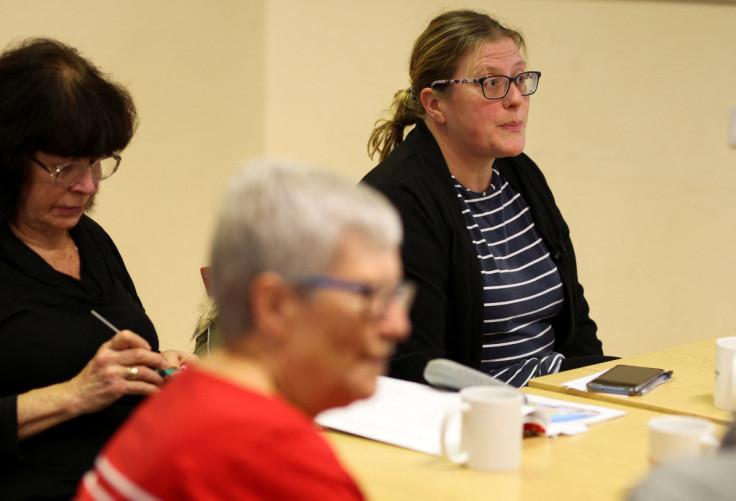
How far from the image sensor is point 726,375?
1506mm

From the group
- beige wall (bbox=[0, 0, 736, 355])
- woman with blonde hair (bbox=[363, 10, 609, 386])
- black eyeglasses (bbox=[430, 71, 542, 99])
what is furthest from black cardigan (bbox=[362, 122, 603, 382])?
beige wall (bbox=[0, 0, 736, 355])

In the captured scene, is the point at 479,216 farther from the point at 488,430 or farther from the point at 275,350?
the point at 275,350

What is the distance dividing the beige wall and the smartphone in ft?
6.03

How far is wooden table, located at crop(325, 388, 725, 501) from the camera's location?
3.76 feet

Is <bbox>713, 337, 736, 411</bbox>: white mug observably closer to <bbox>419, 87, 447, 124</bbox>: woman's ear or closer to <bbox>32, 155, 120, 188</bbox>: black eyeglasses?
<bbox>419, 87, 447, 124</bbox>: woman's ear

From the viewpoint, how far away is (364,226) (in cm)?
79

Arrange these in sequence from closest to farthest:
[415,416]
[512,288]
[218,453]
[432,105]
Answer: [218,453] < [415,416] < [512,288] < [432,105]

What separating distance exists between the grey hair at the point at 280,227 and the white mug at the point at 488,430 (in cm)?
45

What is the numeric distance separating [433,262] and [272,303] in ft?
4.11

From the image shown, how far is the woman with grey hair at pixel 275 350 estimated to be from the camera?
28.5 inches

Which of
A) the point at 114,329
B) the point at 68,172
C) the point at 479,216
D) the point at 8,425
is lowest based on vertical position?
the point at 8,425

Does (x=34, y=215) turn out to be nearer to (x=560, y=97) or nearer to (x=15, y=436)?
(x=15, y=436)

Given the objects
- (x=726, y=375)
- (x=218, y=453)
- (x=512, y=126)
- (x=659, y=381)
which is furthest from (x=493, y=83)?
(x=218, y=453)

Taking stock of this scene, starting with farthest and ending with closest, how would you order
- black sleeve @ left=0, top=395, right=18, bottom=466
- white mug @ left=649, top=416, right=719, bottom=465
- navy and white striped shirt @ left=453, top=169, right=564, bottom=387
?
navy and white striped shirt @ left=453, top=169, right=564, bottom=387 < black sleeve @ left=0, top=395, right=18, bottom=466 < white mug @ left=649, top=416, right=719, bottom=465
